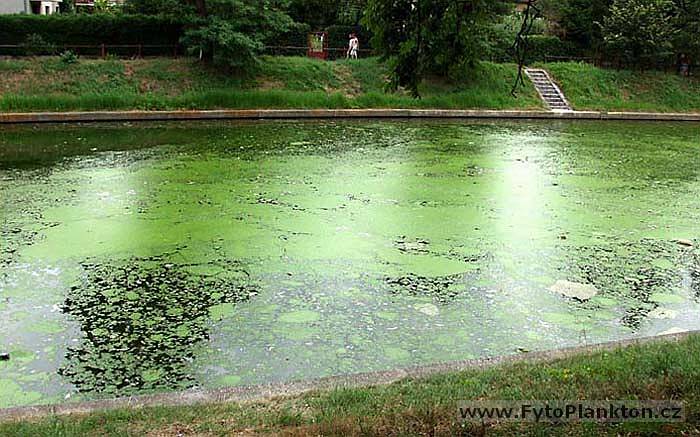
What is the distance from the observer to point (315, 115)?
17.5 m

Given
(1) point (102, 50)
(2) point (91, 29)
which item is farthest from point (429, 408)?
(2) point (91, 29)

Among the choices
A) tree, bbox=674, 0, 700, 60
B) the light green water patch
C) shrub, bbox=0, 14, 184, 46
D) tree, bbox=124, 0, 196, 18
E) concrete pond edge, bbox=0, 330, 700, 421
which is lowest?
the light green water patch

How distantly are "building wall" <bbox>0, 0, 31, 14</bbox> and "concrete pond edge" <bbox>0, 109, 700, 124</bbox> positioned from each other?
1206cm

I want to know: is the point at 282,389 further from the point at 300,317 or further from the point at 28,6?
the point at 28,6

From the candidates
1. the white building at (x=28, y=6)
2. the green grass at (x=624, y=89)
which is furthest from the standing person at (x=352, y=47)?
the white building at (x=28, y=6)

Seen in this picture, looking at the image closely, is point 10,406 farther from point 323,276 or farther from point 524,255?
point 524,255

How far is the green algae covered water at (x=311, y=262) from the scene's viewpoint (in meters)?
4.74

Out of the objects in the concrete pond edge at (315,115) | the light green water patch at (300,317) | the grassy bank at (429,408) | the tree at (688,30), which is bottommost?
the concrete pond edge at (315,115)

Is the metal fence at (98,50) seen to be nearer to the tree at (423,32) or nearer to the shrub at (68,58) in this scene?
the shrub at (68,58)

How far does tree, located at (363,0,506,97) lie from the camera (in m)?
5.60

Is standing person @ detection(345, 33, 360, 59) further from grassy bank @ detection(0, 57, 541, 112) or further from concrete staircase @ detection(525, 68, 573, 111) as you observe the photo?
concrete staircase @ detection(525, 68, 573, 111)

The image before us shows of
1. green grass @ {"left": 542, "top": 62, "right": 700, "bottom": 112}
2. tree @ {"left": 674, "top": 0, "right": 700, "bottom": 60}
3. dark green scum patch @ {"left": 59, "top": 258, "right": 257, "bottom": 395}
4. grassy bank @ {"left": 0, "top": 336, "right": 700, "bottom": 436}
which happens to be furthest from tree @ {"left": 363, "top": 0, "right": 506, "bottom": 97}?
tree @ {"left": 674, "top": 0, "right": 700, "bottom": 60}

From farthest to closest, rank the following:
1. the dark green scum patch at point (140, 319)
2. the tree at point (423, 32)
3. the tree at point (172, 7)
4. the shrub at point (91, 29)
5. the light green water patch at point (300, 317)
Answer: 1. the shrub at point (91, 29)
2. the tree at point (172, 7)
3. the tree at point (423, 32)
4. the light green water patch at point (300, 317)
5. the dark green scum patch at point (140, 319)

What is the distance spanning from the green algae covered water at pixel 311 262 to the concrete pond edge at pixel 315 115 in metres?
3.70
